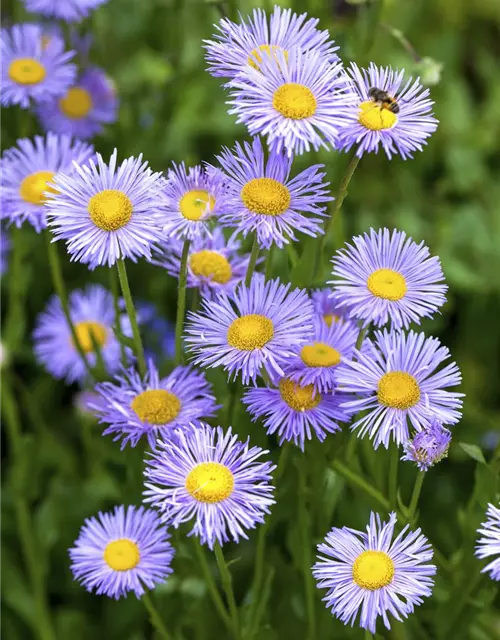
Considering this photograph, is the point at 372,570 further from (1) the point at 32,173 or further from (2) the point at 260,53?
(1) the point at 32,173

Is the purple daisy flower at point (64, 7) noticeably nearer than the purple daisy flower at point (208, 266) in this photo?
No

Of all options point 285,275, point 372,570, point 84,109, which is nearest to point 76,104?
point 84,109

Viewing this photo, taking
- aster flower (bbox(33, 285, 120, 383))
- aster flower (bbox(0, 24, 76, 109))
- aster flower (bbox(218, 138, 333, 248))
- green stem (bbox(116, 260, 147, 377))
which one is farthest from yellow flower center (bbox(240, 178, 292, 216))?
aster flower (bbox(33, 285, 120, 383))

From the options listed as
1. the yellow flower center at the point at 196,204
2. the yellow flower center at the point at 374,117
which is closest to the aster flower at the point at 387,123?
the yellow flower center at the point at 374,117

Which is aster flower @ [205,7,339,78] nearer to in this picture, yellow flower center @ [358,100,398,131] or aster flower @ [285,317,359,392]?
yellow flower center @ [358,100,398,131]

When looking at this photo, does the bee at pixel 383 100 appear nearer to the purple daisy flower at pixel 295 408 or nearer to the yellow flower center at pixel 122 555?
the purple daisy flower at pixel 295 408

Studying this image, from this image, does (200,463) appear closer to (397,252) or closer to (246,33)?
(397,252)

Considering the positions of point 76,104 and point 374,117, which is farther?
point 76,104
